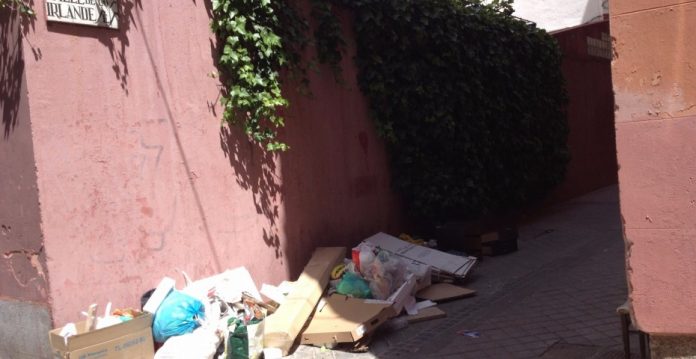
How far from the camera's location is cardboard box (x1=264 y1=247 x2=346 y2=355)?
5.27m

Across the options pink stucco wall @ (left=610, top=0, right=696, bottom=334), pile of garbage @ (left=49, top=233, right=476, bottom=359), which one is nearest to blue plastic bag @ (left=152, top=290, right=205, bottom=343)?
pile of garbage @ (left=49, top=233, right=476, bottom=359)

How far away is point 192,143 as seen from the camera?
5777 millimetres

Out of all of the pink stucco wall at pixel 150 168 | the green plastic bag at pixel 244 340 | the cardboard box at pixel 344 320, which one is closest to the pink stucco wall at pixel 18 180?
the pink stucco wall at pixel 150 168

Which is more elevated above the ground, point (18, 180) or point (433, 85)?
point (433, 85)

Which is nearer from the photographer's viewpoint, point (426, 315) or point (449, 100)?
point (426, 315)

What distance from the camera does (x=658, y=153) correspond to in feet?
11.1

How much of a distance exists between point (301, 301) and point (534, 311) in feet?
7.39

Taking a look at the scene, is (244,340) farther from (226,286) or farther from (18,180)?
(18,180)

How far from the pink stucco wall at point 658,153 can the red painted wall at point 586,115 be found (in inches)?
378

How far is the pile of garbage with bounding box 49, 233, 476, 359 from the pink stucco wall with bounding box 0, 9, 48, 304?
0.58 m

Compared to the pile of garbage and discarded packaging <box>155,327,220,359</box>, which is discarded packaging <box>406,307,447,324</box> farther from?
discarded packaging <box>155,327,220,359</box>

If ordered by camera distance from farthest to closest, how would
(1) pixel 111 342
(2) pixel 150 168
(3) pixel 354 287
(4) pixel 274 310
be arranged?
1. (3) pixel 354 287
2. (4) pixel 274 310
3. (2) pixel 150 168
4. (1) pixel 111 342

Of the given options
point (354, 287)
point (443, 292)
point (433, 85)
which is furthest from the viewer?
point (433, 85)

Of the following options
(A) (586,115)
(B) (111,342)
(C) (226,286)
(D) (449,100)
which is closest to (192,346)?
(B) (111,342)
